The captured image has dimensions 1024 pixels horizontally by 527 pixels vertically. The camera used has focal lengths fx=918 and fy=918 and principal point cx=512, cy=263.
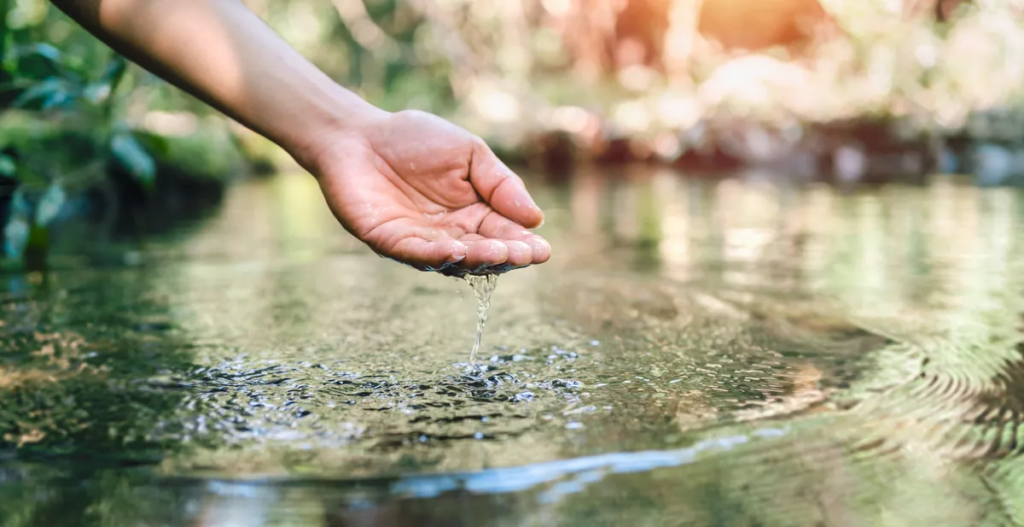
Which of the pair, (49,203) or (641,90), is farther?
(641,90)

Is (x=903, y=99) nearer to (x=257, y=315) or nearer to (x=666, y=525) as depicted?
(x=257, y=315)

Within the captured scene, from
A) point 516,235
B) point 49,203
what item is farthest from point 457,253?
point 49,203

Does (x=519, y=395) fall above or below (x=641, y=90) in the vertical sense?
below

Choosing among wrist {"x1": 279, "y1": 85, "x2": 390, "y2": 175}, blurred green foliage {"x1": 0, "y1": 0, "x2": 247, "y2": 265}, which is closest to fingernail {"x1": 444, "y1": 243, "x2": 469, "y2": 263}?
wrist {"x1": 279, "y1": 85, "x2": 390, "y2": 175}

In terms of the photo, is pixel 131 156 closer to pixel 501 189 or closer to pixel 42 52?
pixel 42 52

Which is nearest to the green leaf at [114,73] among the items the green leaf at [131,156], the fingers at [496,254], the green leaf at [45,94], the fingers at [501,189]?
the green leaf at [45,94]

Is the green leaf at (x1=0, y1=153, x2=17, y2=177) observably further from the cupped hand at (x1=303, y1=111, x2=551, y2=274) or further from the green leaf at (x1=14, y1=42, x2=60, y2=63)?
the cupped hand at (x1=303, y1=111, x2=551, y2=274)

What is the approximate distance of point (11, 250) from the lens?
3467 mm

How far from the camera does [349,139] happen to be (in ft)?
6.68

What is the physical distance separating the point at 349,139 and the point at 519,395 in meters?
0.69

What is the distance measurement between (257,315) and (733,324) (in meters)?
1.40

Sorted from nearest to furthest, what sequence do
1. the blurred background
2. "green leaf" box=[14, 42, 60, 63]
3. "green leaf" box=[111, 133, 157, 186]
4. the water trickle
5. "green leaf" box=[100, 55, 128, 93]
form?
the water trickle < "green leaf" box=[14, 42, 60, 63] < "green leaf" box=[100, 55, 128, 93] < "green leaf" box=[111, 133, 157, 186] < the blurred background

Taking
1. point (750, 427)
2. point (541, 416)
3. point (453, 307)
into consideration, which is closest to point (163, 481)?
point (541, 416)

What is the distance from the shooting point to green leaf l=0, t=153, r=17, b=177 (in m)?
3.41
